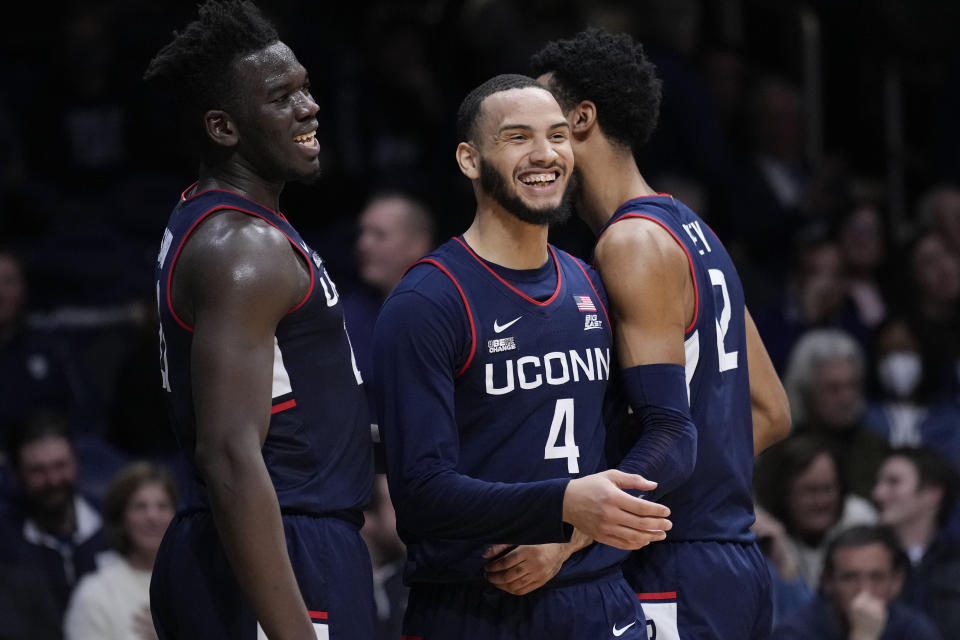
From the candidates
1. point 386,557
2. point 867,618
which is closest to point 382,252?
point 386,557

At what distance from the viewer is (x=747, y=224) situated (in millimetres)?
10094

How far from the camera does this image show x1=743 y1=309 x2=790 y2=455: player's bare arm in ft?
14.8

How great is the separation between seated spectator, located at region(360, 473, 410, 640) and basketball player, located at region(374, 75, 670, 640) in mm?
2743

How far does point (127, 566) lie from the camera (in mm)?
6449

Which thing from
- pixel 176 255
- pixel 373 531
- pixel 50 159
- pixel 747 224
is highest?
pixel 50 159

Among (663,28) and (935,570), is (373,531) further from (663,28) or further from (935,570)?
(663,28)

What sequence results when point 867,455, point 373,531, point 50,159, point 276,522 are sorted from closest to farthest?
point 276,522 < point 373,531 < point 867,455 < point 50,159

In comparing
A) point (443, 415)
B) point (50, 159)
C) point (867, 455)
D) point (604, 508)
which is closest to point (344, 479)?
point (443, 415)

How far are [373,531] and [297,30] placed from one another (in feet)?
15.6

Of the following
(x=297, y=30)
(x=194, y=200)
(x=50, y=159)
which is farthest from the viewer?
(x=297, y=30)

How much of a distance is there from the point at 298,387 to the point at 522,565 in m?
0.71

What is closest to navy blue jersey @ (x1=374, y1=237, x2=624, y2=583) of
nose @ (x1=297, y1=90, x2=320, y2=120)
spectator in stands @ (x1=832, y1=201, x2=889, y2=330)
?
Result: nose @ (x1=297, y1=90, x2=320, y2=120)

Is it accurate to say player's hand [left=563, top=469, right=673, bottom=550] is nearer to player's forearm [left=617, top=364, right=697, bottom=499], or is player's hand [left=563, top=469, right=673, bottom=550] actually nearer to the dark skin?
player's forearm [left=617, top=364, right=697, bottom=499]

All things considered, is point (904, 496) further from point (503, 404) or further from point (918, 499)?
point (503, 404)
